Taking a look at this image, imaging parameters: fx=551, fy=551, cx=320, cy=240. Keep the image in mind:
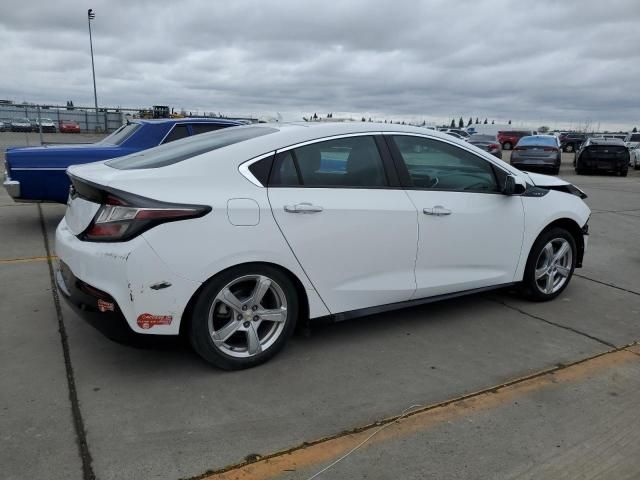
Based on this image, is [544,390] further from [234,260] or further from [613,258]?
[613,258]

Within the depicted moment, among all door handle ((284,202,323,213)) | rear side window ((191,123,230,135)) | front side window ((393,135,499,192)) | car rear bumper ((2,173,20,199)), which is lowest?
car rear bumper ((2,173,20,199))

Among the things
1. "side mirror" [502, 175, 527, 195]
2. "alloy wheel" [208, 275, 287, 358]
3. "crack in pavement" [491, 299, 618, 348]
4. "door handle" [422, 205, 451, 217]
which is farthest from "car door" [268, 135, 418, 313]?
"crack in pavement" [491, 299, 618, 348]

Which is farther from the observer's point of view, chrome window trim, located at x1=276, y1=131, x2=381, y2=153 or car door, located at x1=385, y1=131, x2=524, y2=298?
car door, located at x1=385, y1=131, x2=524, y2=298

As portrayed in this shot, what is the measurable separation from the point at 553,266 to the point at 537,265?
0.65 feet

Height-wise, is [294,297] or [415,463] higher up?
[294,297]

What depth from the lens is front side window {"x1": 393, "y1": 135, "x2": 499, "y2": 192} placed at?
4.04 m

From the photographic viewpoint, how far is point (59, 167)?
7047 mm

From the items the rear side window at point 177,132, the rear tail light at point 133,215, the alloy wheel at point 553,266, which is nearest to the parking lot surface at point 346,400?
the alloy wheel at point 553,266

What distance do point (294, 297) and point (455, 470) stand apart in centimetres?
143

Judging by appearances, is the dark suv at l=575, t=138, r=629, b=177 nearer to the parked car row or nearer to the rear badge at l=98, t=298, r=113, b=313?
the parked car row

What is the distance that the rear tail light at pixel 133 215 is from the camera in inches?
119

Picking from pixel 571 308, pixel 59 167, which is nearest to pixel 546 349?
pixel 571 308

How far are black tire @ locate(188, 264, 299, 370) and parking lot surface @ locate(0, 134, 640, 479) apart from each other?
0.33 ft

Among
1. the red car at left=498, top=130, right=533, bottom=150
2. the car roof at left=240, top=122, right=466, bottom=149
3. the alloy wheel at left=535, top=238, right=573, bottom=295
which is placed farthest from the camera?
the red car at left=498, top=130, right=533, bottom=150
